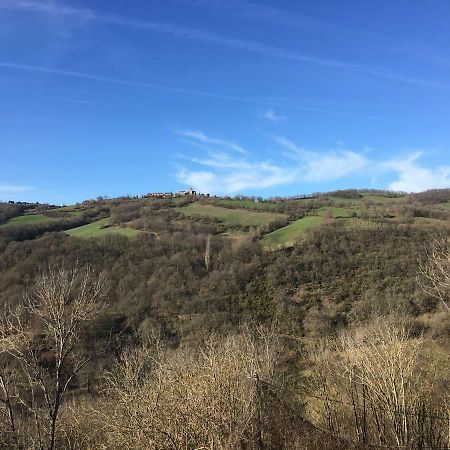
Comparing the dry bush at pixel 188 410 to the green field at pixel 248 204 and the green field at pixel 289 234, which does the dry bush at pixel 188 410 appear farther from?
the green field at pixel 248 204

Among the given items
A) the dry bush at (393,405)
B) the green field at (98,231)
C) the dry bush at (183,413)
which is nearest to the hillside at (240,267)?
the green field at (98,231)

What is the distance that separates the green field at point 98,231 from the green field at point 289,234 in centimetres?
2172

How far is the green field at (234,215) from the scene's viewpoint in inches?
3034

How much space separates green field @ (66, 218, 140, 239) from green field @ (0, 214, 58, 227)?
5.11 meters

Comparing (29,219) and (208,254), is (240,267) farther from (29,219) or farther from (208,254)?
(29,219)

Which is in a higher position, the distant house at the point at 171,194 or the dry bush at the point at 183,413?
the distant house at the point at 171,194

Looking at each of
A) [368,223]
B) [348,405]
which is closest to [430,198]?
[368,223]

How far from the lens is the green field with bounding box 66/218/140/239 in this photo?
69000mm

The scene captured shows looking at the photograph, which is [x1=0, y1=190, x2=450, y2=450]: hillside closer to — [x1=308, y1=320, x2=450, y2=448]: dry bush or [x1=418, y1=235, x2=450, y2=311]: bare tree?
[x1=418, y1=235, x2=450, y2=311]: bare tree

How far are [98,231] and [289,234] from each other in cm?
3028

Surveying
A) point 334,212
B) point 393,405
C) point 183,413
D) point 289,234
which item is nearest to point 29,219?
point 289,234

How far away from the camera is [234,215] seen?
265 ft

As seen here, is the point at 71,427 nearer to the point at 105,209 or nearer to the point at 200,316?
the point at 200,316

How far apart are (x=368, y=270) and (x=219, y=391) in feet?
197
